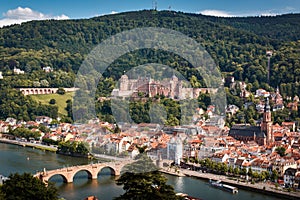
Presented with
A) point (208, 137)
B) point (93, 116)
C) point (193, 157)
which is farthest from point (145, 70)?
point (193, 157)

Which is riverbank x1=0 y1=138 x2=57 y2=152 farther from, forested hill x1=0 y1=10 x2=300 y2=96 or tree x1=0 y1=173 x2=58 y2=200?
tree x1=0 y1=173 x2=58 y2=200

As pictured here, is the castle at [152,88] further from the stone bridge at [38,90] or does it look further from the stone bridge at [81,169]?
the stone bridge at [38,90]

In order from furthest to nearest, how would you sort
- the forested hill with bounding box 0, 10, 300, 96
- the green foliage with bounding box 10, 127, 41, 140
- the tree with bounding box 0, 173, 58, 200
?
the forested hill with bounding box 0, 10, 300, 96, the green foliage with bounding box 10, 127, 41, 140, the tree with bounding box 0, 173, 58, 200

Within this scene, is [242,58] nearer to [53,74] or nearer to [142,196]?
[53,74]

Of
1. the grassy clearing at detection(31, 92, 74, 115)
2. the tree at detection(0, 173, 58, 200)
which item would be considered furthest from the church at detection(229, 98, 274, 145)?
the tree at detection(0, 173, 58, 200)

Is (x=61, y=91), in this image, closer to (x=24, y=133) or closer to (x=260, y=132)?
(x=24, y=133)
